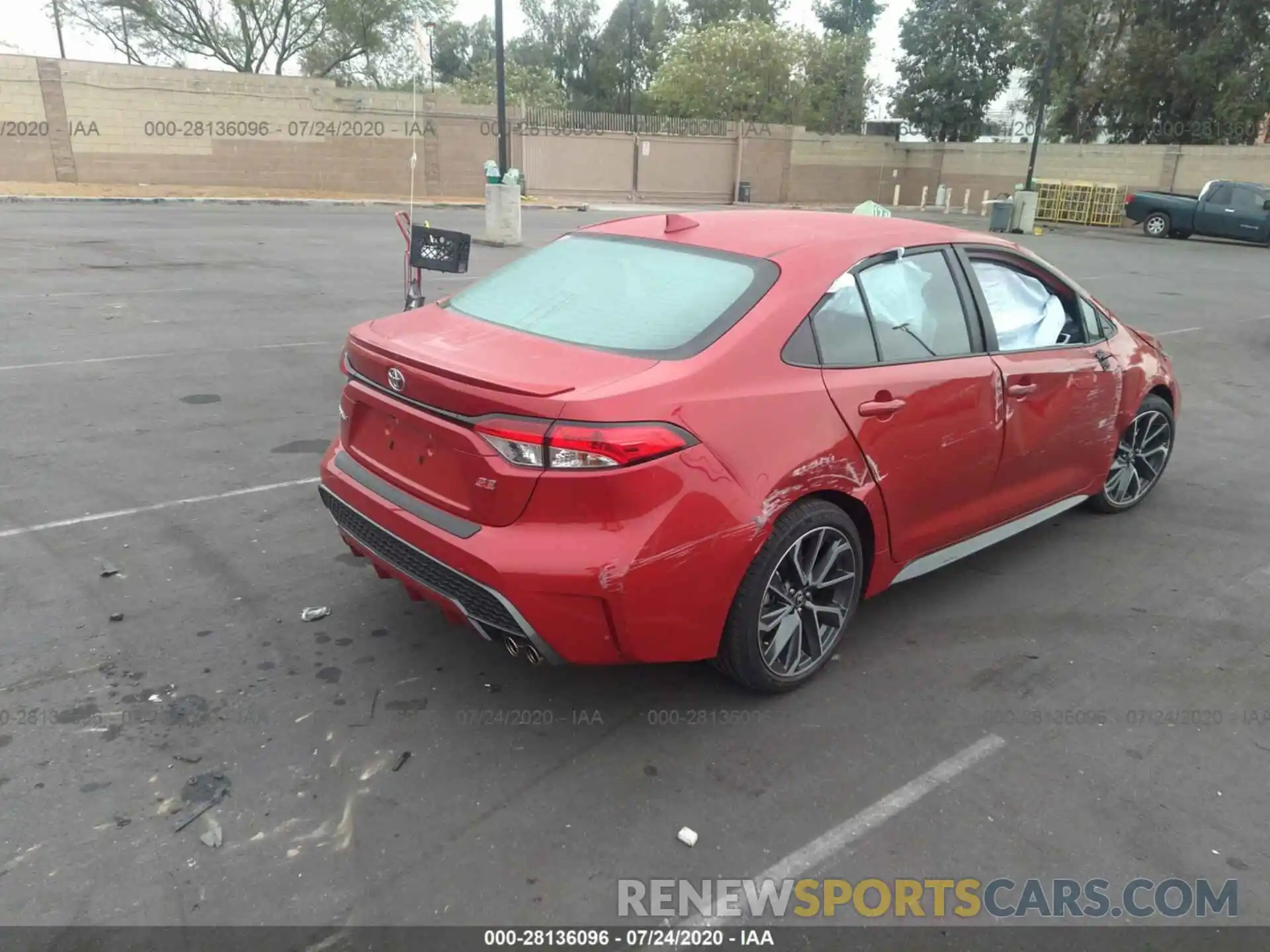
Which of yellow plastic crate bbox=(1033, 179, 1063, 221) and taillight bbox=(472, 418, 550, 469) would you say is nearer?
taillight bbox=(472, 418, 550, 469)

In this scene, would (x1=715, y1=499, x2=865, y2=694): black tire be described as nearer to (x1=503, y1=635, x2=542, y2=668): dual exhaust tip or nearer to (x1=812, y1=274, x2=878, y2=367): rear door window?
(x1=812, y1=274, x2=878, y2=367): rear door window

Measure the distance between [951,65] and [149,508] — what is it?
48.7 metres

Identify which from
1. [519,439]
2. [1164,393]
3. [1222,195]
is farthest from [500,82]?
[1222,195]

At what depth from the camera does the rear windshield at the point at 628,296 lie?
3.23m

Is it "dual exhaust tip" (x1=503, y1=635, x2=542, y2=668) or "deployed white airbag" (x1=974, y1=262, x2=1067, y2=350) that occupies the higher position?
"deployed white airbag" (x1=974, y1=262, x2=1067, y2=350)

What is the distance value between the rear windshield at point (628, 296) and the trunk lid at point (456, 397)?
12cm

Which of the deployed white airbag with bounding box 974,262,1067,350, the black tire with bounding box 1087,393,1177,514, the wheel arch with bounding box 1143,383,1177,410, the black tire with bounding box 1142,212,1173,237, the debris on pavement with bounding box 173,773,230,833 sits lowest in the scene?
the black tire with bounding box 1142,212,1173,237

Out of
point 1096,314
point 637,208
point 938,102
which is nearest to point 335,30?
point 637,208

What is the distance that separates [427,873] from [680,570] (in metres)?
1.13

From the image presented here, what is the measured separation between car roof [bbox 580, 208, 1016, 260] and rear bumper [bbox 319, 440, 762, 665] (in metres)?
1.20

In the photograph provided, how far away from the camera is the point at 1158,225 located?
2778 centimetres

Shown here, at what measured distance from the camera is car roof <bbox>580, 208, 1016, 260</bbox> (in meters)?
3.60

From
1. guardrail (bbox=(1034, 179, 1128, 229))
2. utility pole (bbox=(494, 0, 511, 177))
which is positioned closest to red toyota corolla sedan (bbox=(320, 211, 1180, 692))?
utility pole (bbox=(494, 0, 511, 177))

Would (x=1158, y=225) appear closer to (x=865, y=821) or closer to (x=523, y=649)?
(x=865, y=821)
